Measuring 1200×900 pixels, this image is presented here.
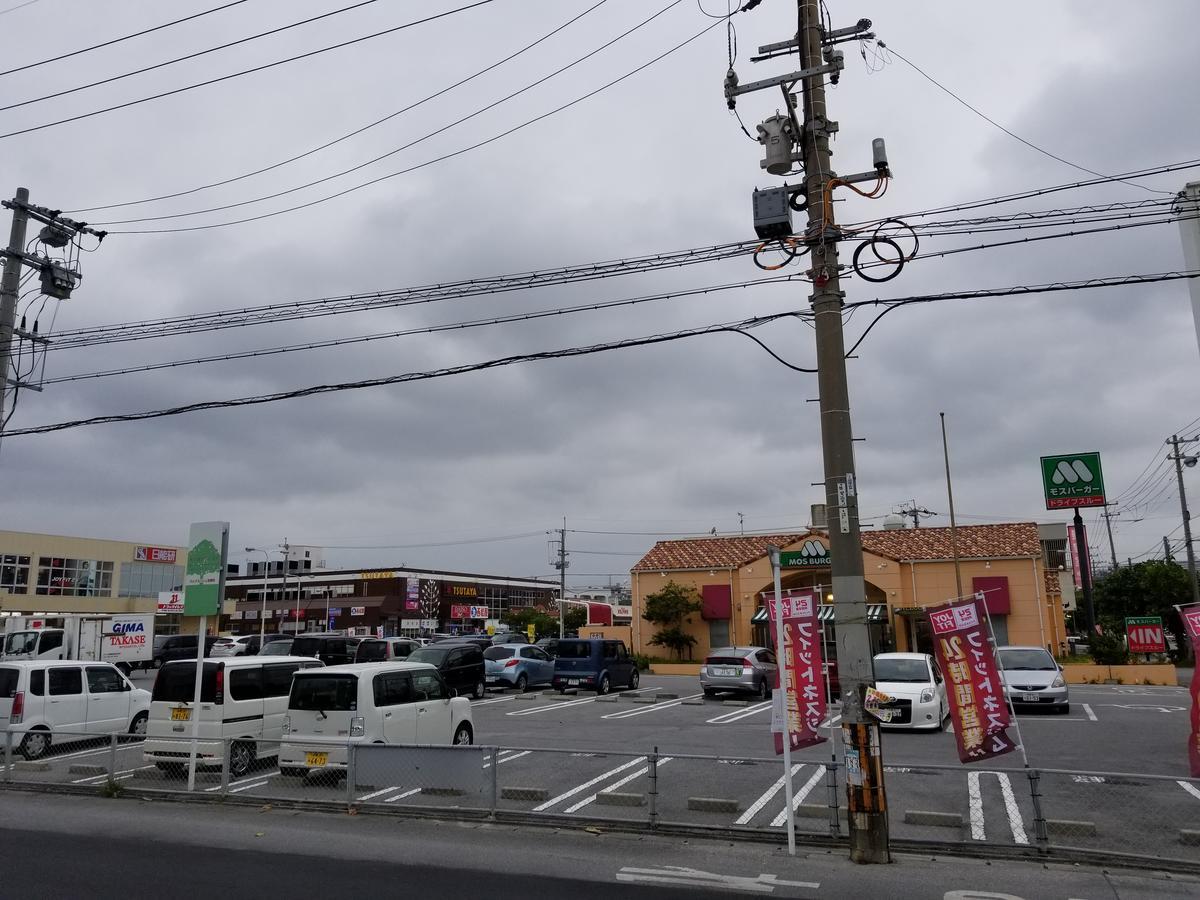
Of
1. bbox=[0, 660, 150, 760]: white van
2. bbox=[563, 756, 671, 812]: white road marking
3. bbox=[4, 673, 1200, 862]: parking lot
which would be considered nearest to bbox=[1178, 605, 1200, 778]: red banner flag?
bbox=[4, 673, 1200, 862]: parking lot

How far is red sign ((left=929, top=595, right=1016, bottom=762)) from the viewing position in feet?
29.8

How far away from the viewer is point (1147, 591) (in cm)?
4709

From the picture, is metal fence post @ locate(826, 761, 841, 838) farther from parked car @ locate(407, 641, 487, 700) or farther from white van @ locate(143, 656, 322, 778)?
parked car @ locate(407, 641, 487, 700)

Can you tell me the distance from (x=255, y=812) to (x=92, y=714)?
6.97 metres

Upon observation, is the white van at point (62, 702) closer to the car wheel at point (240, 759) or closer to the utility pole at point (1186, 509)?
the car wheel at point (240, 759)

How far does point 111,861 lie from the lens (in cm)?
799

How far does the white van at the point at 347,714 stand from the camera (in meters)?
10.9

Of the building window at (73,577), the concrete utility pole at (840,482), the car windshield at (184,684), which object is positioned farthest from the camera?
the building window at (73,577)

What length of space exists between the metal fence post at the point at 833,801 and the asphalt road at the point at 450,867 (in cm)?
45

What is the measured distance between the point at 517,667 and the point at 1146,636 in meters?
22.2

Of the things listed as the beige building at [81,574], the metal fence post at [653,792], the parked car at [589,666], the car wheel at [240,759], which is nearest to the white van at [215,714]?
the car wheel at [240,759]

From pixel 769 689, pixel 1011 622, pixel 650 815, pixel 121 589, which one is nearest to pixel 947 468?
pixel 1011 622

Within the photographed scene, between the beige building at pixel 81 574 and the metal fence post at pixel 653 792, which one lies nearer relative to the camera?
the metal fence post at pixel 653 792

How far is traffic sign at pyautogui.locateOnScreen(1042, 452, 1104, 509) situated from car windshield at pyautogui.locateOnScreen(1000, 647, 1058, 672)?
43.7 ft
